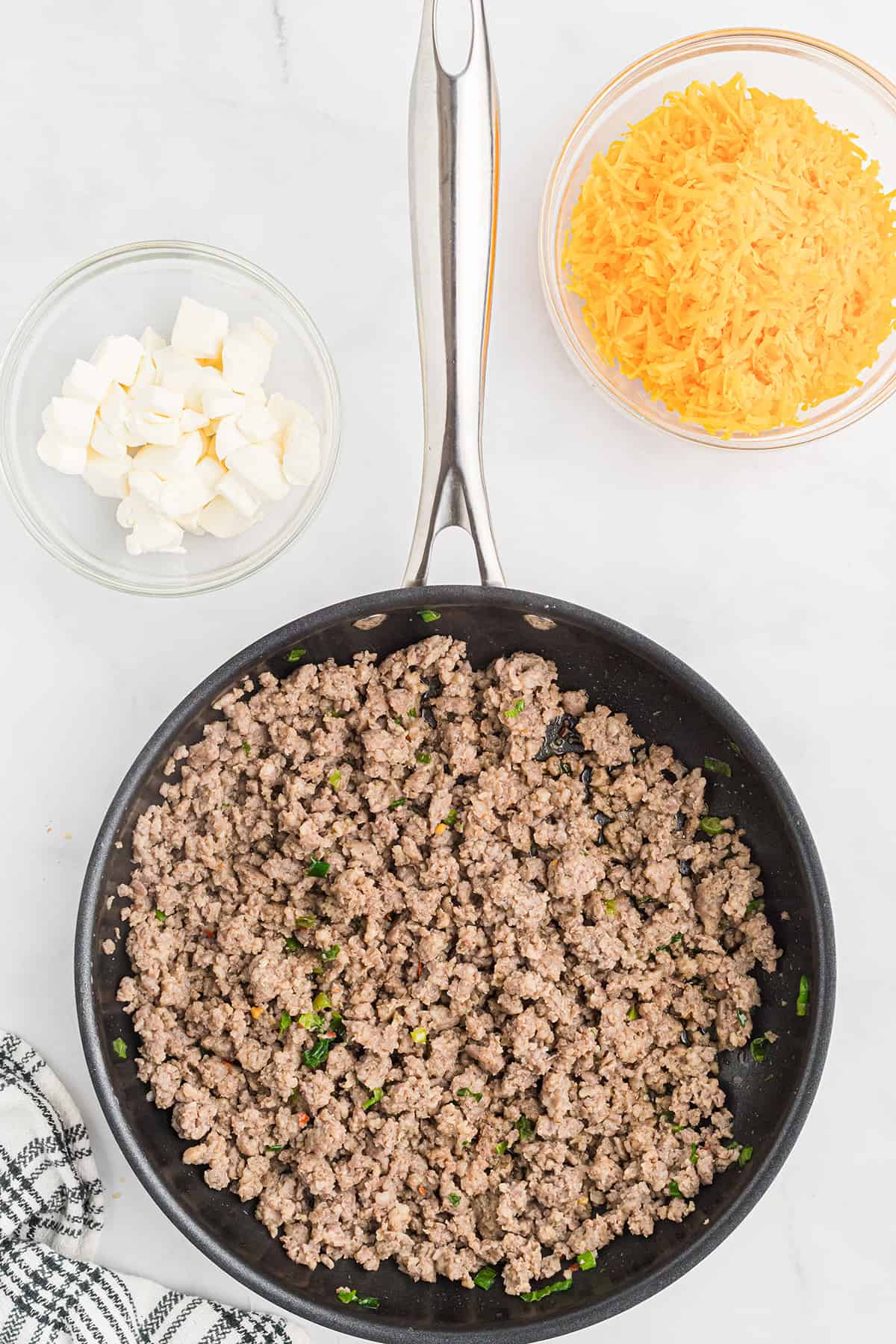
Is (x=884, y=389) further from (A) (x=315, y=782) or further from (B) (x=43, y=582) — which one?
(B) (x=43, y=582)

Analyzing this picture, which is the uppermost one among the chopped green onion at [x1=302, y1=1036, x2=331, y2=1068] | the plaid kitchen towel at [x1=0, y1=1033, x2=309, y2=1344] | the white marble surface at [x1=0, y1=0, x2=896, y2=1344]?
the white marble surface at [x1=0, y1=0, x2=896, y2=1344]

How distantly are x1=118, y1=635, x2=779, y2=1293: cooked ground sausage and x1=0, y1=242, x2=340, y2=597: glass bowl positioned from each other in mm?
318

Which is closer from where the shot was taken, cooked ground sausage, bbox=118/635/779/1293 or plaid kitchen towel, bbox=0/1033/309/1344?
cooked ground sausage, bbox=118/635/779/1293

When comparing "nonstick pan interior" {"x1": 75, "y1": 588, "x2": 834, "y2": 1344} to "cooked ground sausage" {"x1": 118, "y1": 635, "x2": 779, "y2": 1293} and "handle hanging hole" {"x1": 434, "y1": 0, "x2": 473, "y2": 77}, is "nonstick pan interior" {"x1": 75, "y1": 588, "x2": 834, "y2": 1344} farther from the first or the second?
"handle hanging hole" {"x1": 434, "y1": 0, "x2": 473, "y2": 77}

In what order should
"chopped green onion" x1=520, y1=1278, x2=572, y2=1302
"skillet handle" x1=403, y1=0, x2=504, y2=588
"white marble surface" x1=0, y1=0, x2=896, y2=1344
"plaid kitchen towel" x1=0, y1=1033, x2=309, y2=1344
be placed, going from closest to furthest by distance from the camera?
"skillet handle" x1=403, y1=0, x2=504, y2=588, "chopped green onion" x1=520, y1=1278, x2=572, y2=1302, "plaid kitchen towel" x1=0, y1=1033, x2=309, y2=1344, "white marble surface" x1=0, y1=0, x2=896, y2=1344

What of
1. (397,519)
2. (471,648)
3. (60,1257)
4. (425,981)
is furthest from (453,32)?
(60,1257)

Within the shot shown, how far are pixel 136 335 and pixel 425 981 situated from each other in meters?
1.38

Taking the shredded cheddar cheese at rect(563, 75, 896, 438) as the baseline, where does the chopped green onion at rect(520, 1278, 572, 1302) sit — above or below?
below

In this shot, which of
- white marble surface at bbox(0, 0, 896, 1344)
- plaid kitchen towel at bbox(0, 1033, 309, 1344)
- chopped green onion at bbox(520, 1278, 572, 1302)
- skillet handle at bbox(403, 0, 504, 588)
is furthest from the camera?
white marble surface at bbox(0, 0, 896, 1344)

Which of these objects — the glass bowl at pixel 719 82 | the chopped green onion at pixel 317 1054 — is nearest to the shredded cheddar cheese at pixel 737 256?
the glass bowl at pixel 719 82

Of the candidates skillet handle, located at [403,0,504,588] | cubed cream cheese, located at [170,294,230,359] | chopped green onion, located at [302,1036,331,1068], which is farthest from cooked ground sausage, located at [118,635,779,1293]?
cubed cream cheese, located at [170,294,230,359]

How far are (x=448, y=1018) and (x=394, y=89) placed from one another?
1.80 meters

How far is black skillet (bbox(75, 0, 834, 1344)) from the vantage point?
1887mm

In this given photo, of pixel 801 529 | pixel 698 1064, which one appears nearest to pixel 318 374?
pixel 801 529
